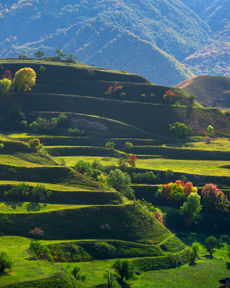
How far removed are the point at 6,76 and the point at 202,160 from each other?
109225mm

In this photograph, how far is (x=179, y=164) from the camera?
456 ft

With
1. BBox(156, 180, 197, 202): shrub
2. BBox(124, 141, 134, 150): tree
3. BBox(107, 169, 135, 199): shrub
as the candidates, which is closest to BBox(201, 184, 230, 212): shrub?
BBox(156, 180, 197, 202): shrub

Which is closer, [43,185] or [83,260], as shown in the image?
[83,260]

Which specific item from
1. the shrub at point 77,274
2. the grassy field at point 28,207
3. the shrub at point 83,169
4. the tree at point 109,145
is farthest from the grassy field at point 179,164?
the shrub at point 77,274

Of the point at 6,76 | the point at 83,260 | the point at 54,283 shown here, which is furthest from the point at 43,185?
the point at 6,76

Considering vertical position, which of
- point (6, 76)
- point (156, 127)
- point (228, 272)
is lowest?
point (228, 272)

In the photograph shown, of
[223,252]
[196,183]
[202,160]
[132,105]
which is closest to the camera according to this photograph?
[223,252]

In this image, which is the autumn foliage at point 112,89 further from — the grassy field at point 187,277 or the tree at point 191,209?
the grassy field at point 187,277

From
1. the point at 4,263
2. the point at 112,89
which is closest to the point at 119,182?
the point at 4,263

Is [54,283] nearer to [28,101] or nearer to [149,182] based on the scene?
[149,182]

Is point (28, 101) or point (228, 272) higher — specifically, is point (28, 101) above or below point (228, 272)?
above

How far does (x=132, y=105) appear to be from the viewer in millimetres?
185500

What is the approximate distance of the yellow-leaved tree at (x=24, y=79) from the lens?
599 feet

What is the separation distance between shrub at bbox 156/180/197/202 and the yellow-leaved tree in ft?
329
